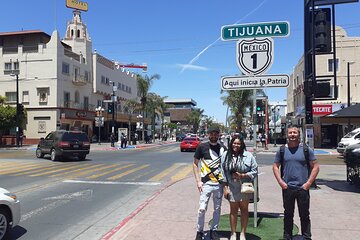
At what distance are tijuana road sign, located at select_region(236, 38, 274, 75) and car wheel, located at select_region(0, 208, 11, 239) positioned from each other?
489cm

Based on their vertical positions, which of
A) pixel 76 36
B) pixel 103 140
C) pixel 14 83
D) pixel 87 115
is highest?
pixel 76 36

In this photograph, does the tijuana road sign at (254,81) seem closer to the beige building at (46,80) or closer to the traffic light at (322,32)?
the traffic light at (322,32)

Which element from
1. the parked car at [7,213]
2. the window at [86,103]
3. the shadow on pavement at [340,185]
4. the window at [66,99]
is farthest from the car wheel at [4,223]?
the window at [86,103]

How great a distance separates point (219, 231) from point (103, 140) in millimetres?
59551

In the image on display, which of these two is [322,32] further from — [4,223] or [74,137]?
[74,137]

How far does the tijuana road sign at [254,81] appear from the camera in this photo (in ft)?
23.2

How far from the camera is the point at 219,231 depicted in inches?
267

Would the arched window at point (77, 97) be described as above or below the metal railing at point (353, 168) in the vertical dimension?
above

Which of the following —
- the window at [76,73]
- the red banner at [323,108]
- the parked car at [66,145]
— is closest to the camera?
the parked car at [66,145]

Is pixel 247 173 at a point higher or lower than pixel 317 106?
lower

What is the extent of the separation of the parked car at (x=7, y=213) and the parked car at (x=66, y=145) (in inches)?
683

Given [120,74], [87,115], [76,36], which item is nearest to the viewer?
[87,115]

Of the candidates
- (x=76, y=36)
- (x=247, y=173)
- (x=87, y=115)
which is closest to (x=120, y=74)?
(x=76, y=36)

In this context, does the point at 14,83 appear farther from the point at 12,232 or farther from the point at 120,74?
the point at 12,232
